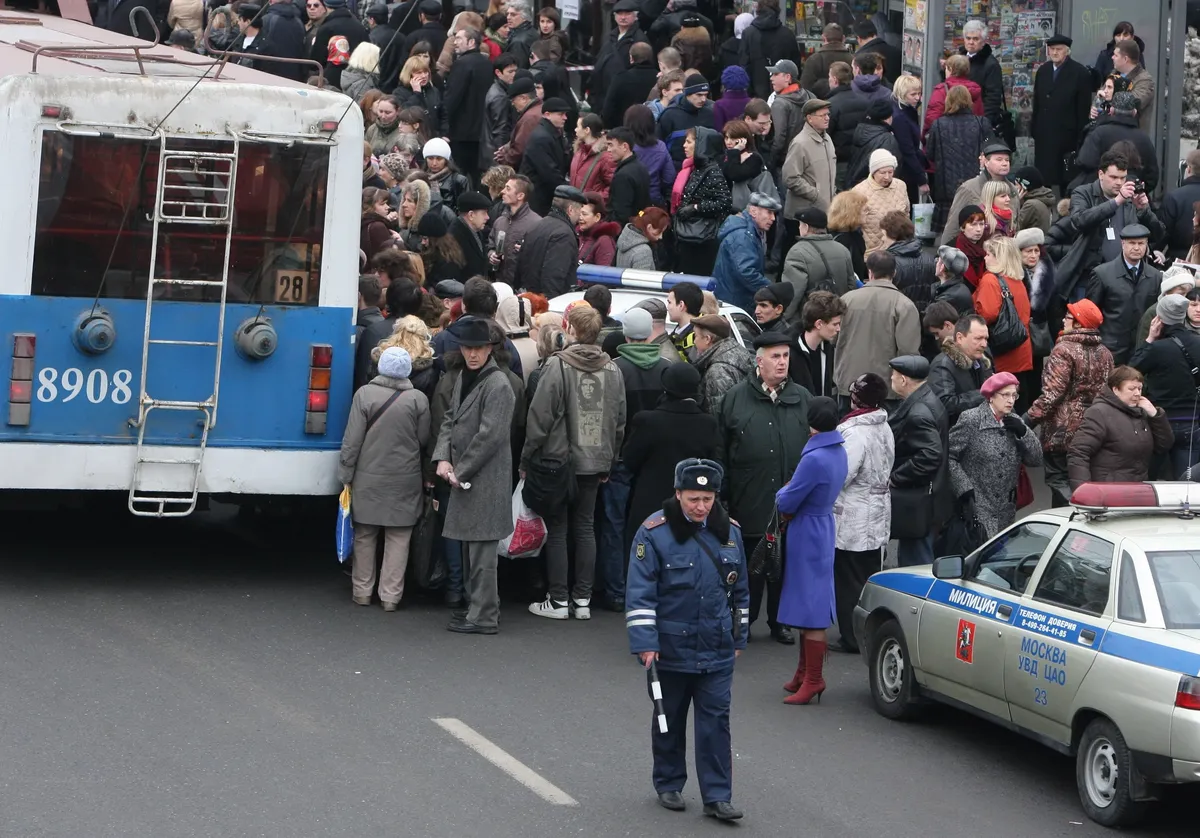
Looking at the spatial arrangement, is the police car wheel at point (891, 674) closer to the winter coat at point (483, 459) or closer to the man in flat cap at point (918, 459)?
the man in flat cap at point (918, 459)

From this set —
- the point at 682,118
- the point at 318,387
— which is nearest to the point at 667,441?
the point at 318,387

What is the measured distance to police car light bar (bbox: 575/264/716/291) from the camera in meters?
14.4

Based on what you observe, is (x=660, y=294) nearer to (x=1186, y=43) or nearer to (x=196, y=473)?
(x=196, y=473)

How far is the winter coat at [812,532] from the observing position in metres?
10.5

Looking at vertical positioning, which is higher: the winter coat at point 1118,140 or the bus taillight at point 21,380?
the winter coat at point 1118,140

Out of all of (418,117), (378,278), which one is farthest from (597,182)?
(378,278)

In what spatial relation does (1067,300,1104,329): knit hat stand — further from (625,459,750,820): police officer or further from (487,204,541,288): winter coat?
(625,459,750,820): police officer

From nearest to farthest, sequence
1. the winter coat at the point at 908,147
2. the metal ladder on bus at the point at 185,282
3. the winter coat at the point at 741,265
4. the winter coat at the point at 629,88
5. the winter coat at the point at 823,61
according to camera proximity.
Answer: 1. the metal ladder on bus at the point at 185,282
2. the winter coat at the point at 741,265
3. the winter coat at the point at 908,147
4. the winter coat at the point at 823,61
5. the winter coat at the point at 629,88

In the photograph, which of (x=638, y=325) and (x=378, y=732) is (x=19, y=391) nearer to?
(x=378, y=732)

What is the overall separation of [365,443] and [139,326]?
152cm

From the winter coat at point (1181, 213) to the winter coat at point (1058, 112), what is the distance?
A: 1.93 meters

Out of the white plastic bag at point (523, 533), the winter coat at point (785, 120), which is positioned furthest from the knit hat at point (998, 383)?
the winter coat at point (785, 120)

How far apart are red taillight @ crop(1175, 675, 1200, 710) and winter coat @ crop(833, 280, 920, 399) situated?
5653mm

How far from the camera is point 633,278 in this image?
48.0 ft
